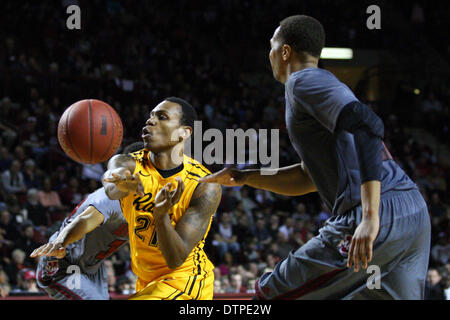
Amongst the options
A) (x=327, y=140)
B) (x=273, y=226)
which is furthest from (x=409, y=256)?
(x=273, y=226)

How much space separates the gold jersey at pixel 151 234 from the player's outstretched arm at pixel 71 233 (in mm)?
482

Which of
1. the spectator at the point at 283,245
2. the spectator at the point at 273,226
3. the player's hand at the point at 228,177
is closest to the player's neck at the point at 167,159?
the player's hand at the point at 228,177

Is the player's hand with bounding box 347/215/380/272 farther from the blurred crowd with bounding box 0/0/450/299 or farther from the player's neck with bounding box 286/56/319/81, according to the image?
the blurred crowd with bounding box 0/0/450/299

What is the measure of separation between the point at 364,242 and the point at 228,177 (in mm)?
1013

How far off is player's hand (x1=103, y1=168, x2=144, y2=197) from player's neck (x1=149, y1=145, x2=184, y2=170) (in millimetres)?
537

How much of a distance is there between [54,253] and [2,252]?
4319mm

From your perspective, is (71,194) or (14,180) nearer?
(14,180)

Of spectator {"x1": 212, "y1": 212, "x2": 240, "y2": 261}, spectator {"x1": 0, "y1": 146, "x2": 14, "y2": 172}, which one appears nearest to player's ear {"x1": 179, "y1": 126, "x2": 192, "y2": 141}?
spectator {"x1": 212, "y1": 212, "x2": 240, "y2": 261}

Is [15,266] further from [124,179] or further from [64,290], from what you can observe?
[124,179]

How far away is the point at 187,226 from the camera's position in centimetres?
328

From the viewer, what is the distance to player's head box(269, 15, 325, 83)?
288 cm

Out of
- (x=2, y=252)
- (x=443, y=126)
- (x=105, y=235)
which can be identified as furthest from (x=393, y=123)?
(x=105, y=235)

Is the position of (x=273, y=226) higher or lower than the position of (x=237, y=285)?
higher

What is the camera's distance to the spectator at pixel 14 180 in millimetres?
8500
